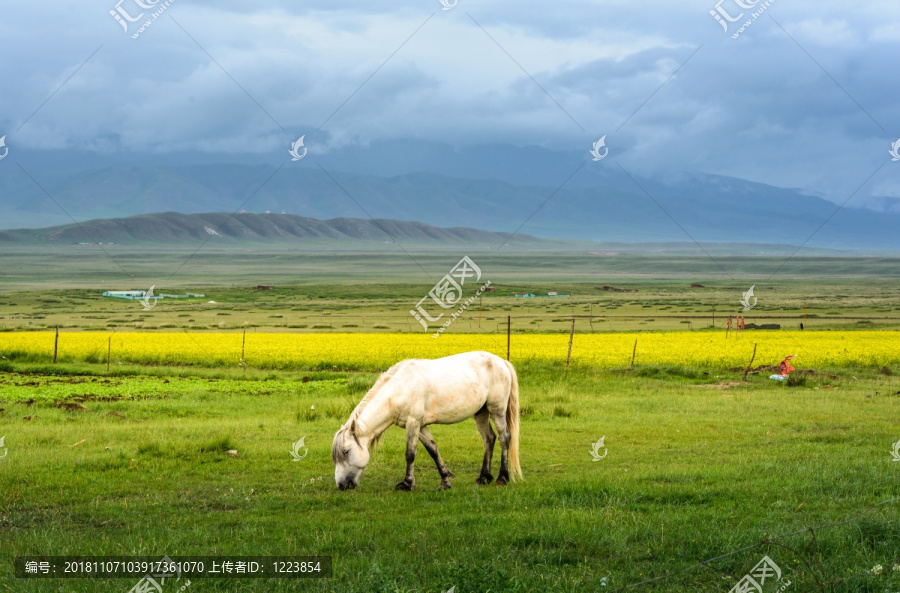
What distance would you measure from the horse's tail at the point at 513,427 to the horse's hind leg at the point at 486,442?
0.94ft

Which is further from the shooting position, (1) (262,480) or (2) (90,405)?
(2) (90,405)

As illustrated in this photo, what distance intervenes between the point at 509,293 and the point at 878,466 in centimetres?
11904

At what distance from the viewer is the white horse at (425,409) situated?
1098 centimetres

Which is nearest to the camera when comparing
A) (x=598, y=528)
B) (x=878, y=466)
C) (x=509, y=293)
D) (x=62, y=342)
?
(x=598, y=528)

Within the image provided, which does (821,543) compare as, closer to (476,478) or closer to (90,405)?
(476,478)

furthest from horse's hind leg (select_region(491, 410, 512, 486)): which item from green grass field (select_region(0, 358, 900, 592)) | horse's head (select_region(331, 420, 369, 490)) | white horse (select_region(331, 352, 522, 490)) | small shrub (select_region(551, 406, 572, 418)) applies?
small shrub (select_region(551, 406, 572, 418))

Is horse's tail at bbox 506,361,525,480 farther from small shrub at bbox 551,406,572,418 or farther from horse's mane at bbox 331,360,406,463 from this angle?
small shrub at bbox 551,406,572,418

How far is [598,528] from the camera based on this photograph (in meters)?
7.99

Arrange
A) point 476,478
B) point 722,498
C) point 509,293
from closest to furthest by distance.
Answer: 1. point 722,498
2. point 476,478
3. point 509,293

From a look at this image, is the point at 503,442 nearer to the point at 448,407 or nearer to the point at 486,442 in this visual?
the point at 486,442

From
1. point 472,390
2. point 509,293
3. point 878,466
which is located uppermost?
point 509,293

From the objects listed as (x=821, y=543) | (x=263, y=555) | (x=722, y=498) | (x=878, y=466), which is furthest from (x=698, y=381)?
(x=263, y=555)

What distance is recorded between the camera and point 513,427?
1227 cm

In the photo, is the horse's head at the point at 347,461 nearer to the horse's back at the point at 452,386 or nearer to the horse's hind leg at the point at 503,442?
the horse's back at the point at 452,386
